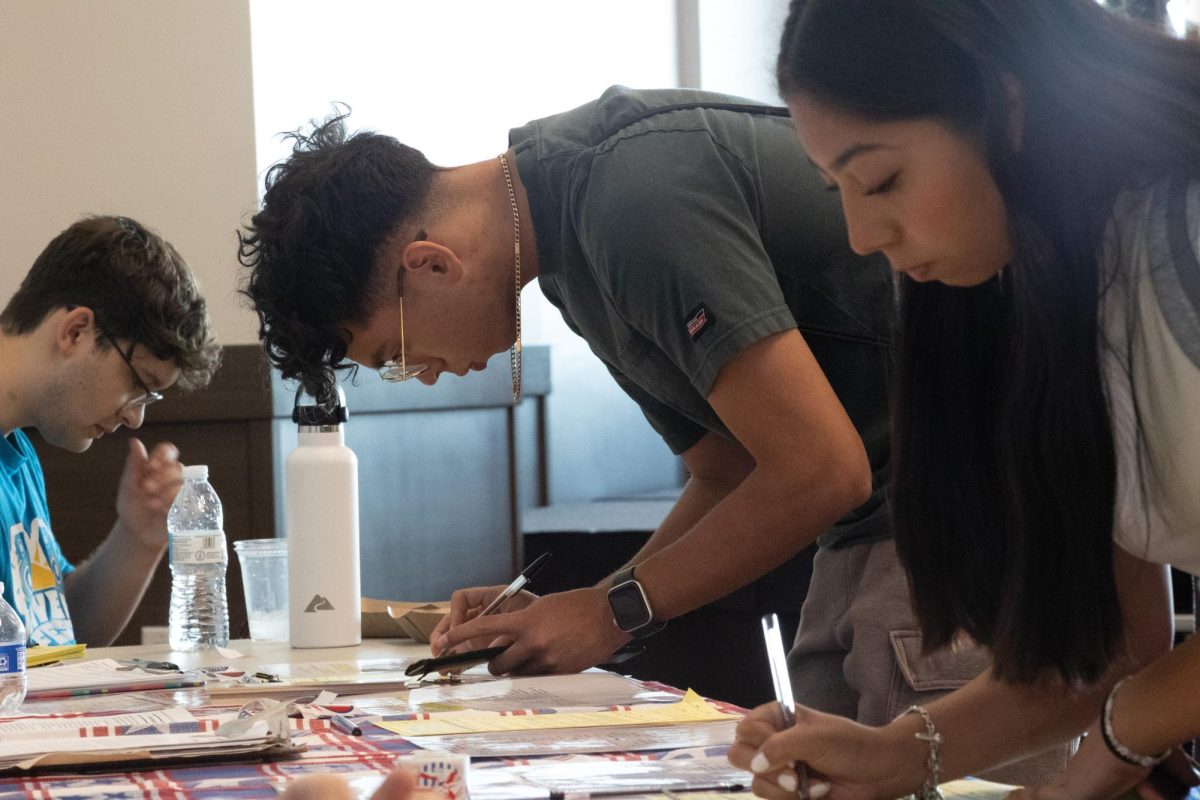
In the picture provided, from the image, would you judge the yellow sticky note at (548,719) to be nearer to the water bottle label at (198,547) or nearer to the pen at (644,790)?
the pen at (644,790)

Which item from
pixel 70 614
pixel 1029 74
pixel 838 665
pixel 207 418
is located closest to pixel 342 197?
pixel 838 665

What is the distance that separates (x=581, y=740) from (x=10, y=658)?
0.57 m

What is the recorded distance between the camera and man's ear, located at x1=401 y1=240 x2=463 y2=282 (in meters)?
1.45

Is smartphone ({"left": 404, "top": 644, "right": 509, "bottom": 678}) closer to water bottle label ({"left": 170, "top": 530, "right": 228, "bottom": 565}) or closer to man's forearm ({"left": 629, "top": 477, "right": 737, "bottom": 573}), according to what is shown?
man's forearm ({"left": 629, "top": 477, "right": 737, "bottom": 573})

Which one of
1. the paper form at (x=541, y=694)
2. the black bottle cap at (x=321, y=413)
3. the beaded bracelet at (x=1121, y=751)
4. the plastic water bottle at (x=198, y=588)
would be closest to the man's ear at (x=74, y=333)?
the plastic water bottle at (x=198, y=588)

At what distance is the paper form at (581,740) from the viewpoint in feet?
3.35

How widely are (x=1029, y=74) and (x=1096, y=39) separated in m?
0.04

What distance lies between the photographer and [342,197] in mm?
1430

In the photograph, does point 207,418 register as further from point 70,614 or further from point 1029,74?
point 1029,74

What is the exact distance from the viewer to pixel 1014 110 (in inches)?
32.4

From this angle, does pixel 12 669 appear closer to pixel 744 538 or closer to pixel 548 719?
pixel 548 719

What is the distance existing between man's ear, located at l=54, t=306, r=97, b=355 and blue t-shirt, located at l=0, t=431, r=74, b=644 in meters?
0.18

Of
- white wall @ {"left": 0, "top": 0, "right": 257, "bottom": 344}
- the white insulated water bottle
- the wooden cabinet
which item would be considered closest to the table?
the white insulated water bottle

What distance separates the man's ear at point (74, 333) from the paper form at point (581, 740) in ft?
3.87
